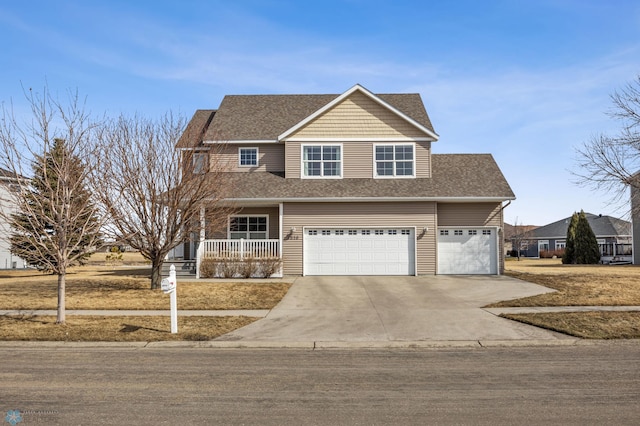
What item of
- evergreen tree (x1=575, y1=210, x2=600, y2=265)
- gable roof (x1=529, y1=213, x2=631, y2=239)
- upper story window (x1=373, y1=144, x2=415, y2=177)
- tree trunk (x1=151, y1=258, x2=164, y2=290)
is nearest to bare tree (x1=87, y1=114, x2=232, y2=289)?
tree trunk (x1=151, y1=258, x2=164, y2=290)

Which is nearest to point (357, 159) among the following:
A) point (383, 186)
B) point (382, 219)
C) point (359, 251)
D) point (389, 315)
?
point (383, 186)

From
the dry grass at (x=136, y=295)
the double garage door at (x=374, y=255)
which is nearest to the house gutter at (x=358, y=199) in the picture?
the double garage door at (x=374, y=255)

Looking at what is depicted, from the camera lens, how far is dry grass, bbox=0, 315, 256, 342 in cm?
1030

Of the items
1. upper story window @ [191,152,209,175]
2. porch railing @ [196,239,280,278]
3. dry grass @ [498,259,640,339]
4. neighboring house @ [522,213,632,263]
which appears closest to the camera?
dry grass @ [498,259,640,339]

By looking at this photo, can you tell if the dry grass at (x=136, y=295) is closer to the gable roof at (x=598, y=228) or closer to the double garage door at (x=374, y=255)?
the double garage door at (x=374, y=255)

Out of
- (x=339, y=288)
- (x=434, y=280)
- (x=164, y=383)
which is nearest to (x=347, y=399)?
(x=164, y=383)

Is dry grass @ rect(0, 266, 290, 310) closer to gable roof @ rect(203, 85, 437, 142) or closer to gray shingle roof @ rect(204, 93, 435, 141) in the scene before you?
gable roof @ rect(203, 85, 437, 142)

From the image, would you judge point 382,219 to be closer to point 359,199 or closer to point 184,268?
point 359,199

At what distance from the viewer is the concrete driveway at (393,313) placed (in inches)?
413

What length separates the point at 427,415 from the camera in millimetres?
5566

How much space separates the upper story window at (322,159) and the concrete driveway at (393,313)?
18.3ft

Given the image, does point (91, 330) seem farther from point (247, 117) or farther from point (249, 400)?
point (247, 117)

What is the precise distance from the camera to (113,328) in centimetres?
1114

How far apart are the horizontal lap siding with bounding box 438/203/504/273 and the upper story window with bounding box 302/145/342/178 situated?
523 cm
